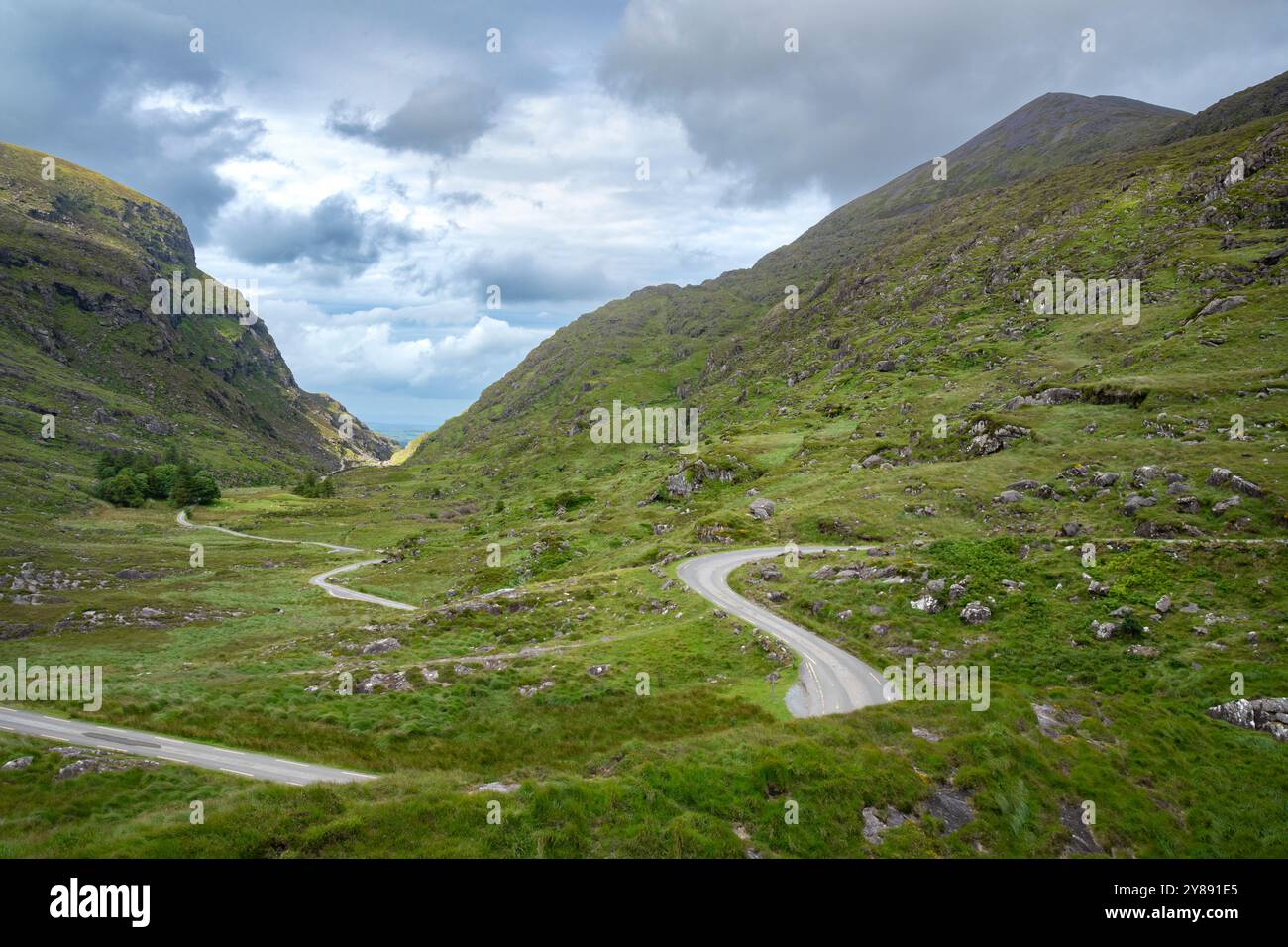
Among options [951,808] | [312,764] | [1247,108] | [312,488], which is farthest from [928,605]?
[1247,108]

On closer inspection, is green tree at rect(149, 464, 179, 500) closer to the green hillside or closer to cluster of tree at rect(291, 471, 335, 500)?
cluster of tree at rect(291, 471, 335, 500)

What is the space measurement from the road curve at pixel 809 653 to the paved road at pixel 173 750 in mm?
23134

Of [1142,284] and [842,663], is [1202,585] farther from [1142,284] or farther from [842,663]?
[1142,284]

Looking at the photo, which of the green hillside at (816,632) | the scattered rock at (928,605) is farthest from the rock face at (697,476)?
the scattered rock at (928,605)

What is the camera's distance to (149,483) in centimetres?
15662

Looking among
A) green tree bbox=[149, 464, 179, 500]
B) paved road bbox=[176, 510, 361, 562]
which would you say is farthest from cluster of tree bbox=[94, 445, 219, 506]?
paved road bbox=[176, 510, 361, 562]

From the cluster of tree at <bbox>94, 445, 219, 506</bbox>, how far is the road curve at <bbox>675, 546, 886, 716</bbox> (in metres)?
157

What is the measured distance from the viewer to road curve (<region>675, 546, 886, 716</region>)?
100 ft

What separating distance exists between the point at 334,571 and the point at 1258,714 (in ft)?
353

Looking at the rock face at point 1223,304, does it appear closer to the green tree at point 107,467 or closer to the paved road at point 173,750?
the paved road at point 173,750

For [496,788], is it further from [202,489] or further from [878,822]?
[202,489]

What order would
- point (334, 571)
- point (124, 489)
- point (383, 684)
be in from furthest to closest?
point (124, 489), point (334, 571), point (383, 684)
